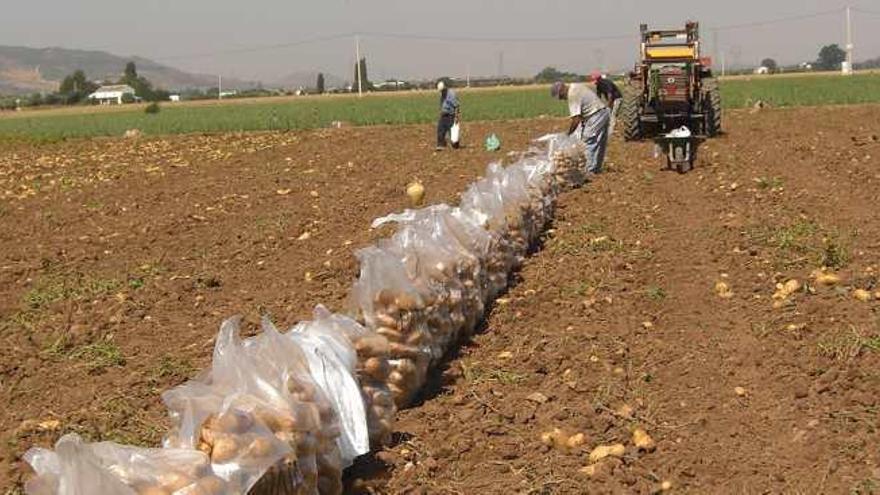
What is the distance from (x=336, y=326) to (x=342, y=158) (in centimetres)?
1457

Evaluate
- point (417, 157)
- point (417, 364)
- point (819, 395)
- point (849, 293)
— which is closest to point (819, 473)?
point (819, 395)

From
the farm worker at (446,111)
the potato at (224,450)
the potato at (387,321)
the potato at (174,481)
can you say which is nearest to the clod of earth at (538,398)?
the potato at (387,321)

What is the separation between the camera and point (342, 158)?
19.0 metres

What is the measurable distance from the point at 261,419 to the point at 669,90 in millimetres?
15844

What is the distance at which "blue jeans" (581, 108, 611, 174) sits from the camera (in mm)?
13938

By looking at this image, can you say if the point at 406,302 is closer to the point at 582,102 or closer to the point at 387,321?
the point at 387,321

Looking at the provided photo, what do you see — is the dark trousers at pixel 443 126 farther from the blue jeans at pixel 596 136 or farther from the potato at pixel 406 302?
the potato at pixel 406 302

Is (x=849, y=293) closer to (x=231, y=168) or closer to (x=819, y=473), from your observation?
(x=819, y=473)

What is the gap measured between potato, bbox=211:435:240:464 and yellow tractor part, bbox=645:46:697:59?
16.6m

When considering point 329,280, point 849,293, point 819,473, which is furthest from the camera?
point 329,280

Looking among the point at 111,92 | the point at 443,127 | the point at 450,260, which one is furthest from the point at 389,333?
the point at 111,92

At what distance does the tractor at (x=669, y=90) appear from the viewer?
1830 centimetres

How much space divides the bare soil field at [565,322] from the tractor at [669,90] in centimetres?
376

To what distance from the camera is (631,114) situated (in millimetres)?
18938
